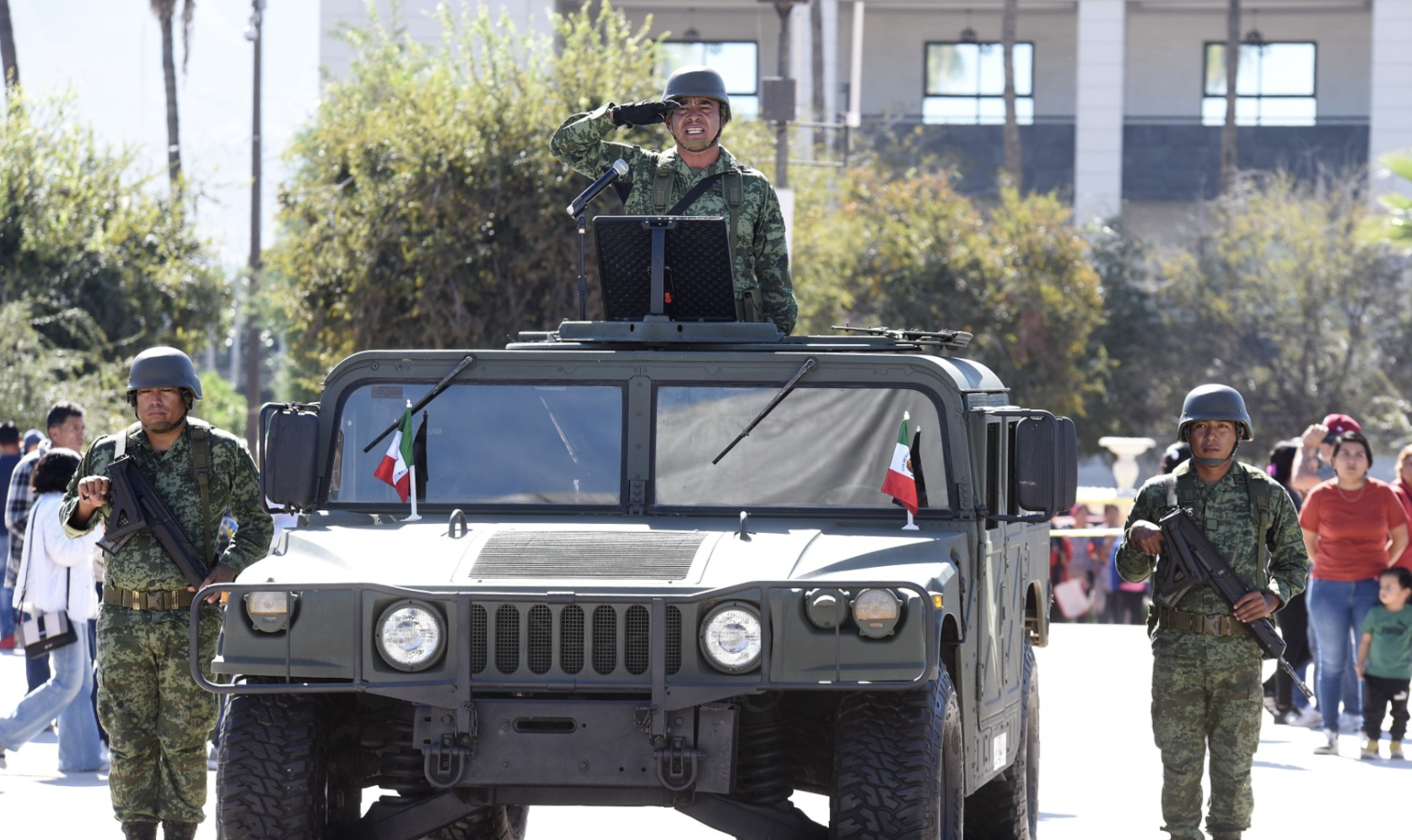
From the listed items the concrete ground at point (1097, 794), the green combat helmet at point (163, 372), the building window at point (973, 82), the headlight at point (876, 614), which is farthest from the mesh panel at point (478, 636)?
the building window at point (973, 82)

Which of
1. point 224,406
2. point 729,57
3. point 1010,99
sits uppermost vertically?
point 729,57

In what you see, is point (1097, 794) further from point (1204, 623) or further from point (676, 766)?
point (676, 766)

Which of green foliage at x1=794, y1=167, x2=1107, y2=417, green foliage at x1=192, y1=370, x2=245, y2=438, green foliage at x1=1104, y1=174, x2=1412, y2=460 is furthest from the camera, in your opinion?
green foliage at x1=192, y1=370, x2=245, y2=438

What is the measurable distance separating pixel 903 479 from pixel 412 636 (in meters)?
1.74

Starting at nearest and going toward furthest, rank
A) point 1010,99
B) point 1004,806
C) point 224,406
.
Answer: point 1004,806 < point 1010,99 < point 224,406

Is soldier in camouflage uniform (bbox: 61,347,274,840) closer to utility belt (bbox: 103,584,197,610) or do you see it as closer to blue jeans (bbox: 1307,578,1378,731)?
utility belt (bbox: 103,584,197,610)

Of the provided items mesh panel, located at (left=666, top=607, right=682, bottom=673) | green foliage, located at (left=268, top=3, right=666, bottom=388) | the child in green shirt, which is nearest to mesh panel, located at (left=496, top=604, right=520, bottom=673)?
mesh panel, located at (left=666, top=607, right=682, bottom=673)

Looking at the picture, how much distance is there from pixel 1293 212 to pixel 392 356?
34.3 metres

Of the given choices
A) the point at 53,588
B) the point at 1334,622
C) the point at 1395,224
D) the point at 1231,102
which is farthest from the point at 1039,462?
the point at 1231,102

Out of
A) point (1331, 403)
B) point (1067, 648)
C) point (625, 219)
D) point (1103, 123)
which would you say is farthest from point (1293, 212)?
point (625, 219)

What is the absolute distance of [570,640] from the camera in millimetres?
6578

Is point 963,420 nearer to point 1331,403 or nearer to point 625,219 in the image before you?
point 625,219

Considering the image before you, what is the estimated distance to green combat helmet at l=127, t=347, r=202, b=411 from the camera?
830 cm

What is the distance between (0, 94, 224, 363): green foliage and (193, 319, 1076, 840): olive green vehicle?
70.2ft
